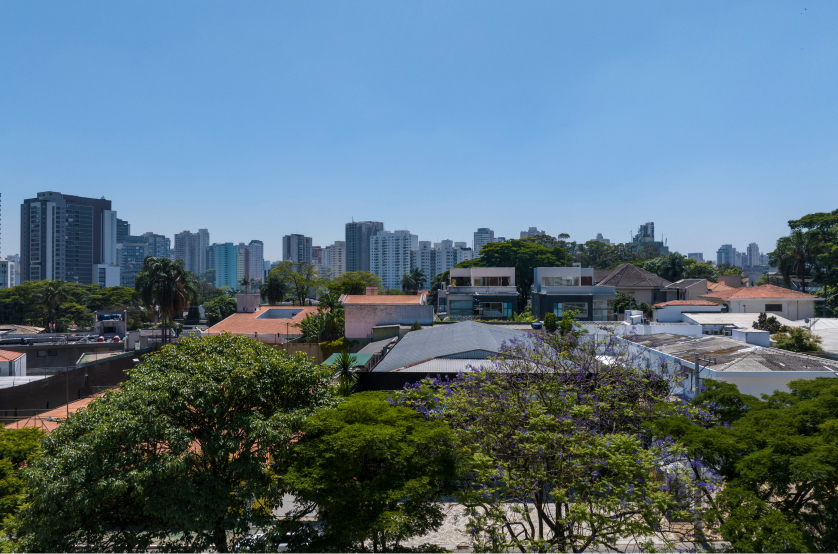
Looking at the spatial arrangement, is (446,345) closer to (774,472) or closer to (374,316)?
(374,316)

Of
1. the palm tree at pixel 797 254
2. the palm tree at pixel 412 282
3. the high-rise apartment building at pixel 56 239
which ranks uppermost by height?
the high-rise apartment building at pixel 56 239

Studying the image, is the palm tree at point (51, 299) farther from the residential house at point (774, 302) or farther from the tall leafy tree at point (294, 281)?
the residential house at point (774, 302)

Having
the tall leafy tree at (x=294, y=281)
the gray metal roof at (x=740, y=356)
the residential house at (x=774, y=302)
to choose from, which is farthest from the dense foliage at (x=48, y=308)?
the residential house at (x=774, y=302)

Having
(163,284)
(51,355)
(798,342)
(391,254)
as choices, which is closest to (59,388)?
(51,355)

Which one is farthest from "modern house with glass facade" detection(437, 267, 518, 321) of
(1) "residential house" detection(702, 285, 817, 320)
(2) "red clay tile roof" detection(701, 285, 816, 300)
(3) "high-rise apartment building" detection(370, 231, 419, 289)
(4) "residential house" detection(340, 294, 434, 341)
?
(3) "high-rise apartment building" detection(370, 231, 419, 289)

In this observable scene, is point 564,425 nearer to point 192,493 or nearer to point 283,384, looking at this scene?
point 283,384

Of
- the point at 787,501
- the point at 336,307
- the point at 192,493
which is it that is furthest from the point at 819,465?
the point at 336,307

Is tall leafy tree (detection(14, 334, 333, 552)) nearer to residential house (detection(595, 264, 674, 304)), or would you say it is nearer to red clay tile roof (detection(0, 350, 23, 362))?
red clay tile roof (detection(0, 350, 23, 362))
